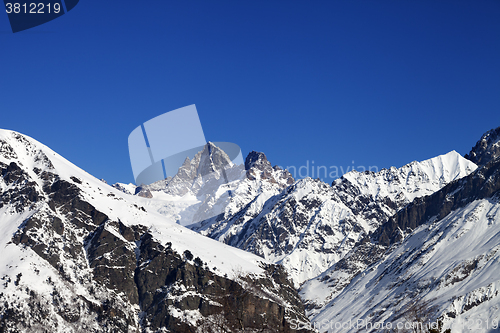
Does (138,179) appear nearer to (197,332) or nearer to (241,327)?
(197,332)

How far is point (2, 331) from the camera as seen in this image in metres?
196

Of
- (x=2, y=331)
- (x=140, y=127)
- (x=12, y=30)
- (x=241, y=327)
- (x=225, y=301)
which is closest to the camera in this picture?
(x=241, y=327)

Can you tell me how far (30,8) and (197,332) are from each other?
14554 centimetres

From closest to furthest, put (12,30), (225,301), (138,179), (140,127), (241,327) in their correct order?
(241,327) → (225,301) → (12,30) → (140,127) → (138,179)

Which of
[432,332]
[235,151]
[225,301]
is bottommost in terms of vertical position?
[432,332]

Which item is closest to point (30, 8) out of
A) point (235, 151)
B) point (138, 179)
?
point (138, 179)

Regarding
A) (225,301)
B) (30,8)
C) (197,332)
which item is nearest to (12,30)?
(30,8)

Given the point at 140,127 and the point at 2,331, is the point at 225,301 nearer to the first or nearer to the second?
the point at 140,127

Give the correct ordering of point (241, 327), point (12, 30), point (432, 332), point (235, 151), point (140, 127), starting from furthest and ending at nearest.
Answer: point (235, 151), point (140, 127), point (12, 30), point (432, 332), point (241, 327)

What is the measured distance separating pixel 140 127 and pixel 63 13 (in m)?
31.1

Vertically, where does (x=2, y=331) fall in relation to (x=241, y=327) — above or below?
above

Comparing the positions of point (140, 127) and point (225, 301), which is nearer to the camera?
point (225, 301)

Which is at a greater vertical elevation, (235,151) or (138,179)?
(235,151)

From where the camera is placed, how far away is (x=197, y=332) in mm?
198375
